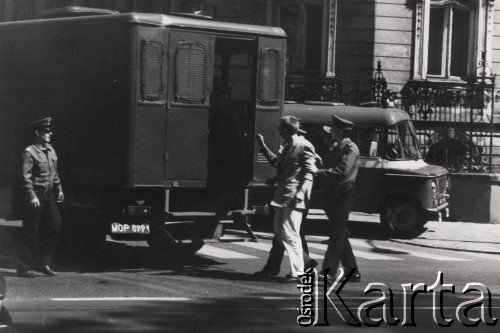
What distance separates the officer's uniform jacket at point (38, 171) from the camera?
11.9 m

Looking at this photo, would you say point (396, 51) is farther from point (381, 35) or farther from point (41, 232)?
point (41, 232)

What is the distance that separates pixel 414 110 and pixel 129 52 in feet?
46.9

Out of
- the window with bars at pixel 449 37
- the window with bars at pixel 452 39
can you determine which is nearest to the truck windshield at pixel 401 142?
the window with bars at pixel 452 39

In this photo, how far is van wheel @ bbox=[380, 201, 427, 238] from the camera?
1866cm

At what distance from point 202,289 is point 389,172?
780 cm

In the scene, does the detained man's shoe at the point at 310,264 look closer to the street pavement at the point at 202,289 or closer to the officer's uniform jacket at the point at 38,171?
the street pavement at the point at 202,289

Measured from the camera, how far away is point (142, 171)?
1264 cm

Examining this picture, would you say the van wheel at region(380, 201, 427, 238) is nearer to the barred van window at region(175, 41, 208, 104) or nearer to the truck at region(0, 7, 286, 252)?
the truck at region(0, 7, 286, 252)

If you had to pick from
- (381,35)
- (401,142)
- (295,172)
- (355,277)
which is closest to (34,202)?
(295,172)

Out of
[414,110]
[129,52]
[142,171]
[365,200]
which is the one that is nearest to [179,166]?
[142,171]

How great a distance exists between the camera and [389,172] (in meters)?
18.6

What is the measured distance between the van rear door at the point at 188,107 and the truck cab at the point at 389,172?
19.1ft

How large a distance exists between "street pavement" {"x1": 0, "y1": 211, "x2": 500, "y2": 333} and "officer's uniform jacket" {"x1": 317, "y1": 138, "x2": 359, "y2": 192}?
119 centimetres

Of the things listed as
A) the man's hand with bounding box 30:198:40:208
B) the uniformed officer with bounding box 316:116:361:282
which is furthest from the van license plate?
the uniformed officer with bounding box 316:116:361:282
